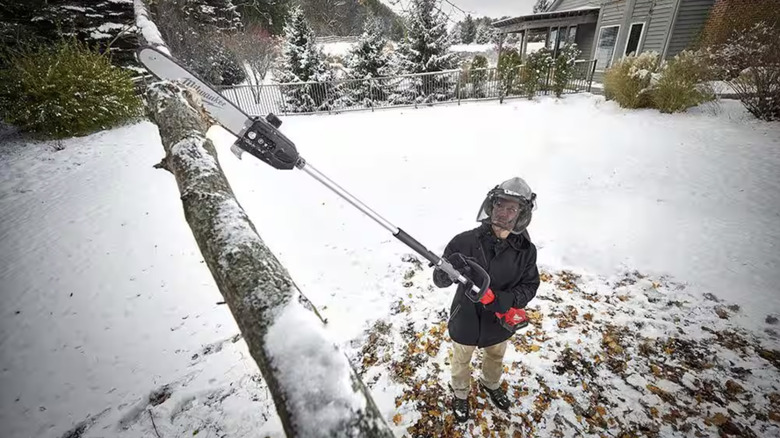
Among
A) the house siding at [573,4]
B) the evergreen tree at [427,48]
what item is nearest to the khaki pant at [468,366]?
the evergreen tree at [427,48]

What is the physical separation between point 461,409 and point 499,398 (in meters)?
0.36

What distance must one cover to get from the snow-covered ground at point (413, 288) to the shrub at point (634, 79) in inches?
57.6

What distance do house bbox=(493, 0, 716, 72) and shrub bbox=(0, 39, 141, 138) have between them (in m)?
16.5

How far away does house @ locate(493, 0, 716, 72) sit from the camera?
11141 millimetres

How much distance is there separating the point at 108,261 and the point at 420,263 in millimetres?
4453

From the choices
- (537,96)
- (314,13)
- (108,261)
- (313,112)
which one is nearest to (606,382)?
(108,261)

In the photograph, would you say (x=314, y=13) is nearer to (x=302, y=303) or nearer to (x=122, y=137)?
(x=122, y=137)

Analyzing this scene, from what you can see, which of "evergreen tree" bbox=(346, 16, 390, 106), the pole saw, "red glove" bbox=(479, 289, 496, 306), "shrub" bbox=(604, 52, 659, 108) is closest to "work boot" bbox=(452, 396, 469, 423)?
the pole saw

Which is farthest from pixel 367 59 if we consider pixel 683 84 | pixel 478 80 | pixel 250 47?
pixel 683 84

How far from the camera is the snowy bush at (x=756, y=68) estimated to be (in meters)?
6.70

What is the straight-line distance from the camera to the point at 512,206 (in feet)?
6.91

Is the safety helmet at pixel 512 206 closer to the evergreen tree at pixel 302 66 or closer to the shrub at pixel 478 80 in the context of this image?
the shrub at pixel 478 80

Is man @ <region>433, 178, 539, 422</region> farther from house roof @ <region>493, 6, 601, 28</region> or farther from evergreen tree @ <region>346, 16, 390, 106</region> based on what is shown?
house roof @ <region>493, 6, 601, 28</region>

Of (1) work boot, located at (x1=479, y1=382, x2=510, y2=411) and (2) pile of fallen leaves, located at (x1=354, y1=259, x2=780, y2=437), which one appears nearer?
(2) pile of fallen leaves, located at (x1=354, y1=259, x2=780, y2=437)
